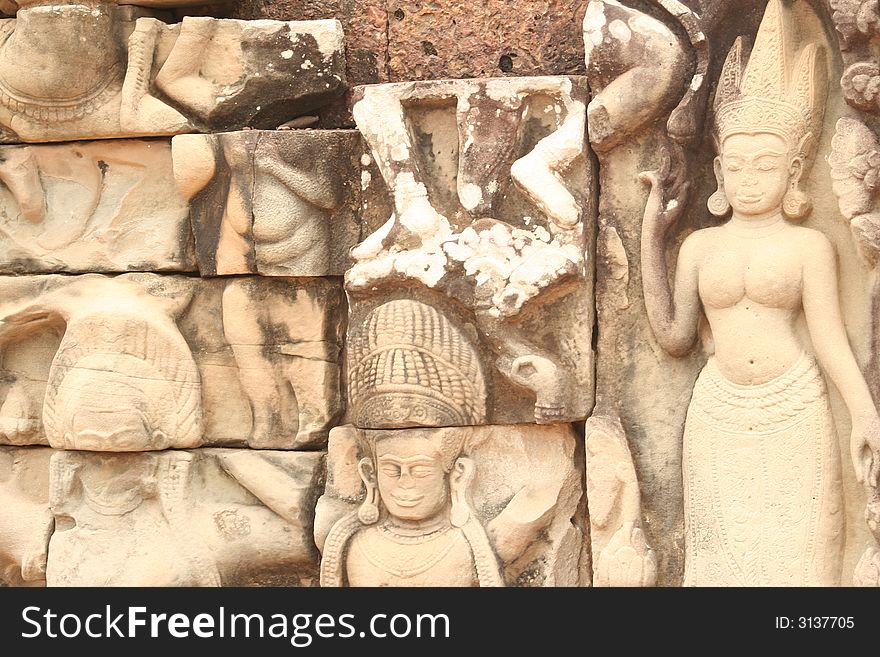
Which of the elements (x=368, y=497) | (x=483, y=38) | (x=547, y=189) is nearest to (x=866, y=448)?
(x=547, y=189)

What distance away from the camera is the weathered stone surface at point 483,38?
4.82m

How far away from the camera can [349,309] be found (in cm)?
472

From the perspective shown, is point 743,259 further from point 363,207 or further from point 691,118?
point 363,207

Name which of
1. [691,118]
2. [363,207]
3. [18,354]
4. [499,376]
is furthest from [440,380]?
[18,354]

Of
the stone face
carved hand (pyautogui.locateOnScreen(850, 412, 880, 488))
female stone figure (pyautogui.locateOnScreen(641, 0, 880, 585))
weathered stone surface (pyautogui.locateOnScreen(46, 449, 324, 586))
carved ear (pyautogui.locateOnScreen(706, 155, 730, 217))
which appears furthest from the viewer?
weathered stone surface (pyautogui.locateOnScreen(46, 449, 324, 586))

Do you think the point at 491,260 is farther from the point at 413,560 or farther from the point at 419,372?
the point at 413,560

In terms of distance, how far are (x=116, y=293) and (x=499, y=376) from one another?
1.38 m

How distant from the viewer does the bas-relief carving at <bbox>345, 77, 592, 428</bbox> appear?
450cm

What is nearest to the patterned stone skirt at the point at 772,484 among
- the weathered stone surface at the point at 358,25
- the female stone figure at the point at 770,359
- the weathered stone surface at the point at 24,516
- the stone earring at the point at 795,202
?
the female stone figure at the point at 770,359

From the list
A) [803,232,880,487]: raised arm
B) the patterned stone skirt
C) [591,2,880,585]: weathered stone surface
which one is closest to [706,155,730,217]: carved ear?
[591,2,880,585]: weathered stone surface

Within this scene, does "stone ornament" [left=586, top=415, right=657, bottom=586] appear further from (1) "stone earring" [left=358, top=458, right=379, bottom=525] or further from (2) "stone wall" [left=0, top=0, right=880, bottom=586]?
(1) "stone earring" [left=358, top=458, right=379, bottom=525]

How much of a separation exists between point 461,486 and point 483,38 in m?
1.48

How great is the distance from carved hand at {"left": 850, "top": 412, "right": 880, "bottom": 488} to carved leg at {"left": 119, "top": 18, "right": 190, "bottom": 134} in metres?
2.37
